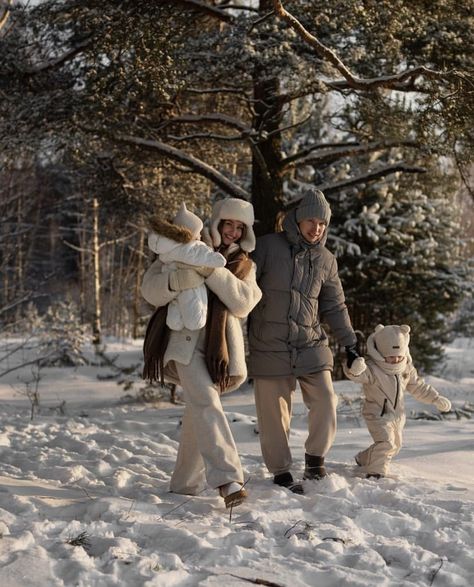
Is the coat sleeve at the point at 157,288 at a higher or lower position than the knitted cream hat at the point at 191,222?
lower

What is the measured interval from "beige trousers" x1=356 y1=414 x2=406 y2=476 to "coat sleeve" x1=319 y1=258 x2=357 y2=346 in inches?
23.4

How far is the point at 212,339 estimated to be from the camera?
4.25 meters

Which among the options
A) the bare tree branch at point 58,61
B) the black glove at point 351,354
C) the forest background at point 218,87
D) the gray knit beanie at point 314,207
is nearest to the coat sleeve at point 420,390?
the black glove at point 351,354

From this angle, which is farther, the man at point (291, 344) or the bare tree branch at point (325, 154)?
the bare tree branch at point (325, 154)

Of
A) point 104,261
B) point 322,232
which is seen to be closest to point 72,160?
point 322,232

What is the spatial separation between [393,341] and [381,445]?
2.32 feet

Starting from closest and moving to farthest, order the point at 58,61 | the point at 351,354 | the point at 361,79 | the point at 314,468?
the point at 314,468, the point at 351,354, the point at 361,79, the point at 58,61

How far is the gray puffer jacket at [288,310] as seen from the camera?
4738mm

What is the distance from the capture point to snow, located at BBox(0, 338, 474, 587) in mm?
3088

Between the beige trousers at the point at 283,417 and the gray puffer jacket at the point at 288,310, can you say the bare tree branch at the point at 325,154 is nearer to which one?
the gray puffer jacket at the point at 288,310

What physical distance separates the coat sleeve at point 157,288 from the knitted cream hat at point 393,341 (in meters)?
1.55

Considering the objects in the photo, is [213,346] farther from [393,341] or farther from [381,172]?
[381,172]

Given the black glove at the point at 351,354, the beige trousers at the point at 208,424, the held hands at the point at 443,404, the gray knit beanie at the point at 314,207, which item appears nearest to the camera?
the beige trousers at the point at 208,424

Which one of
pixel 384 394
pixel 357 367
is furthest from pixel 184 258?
pixel 384 394
